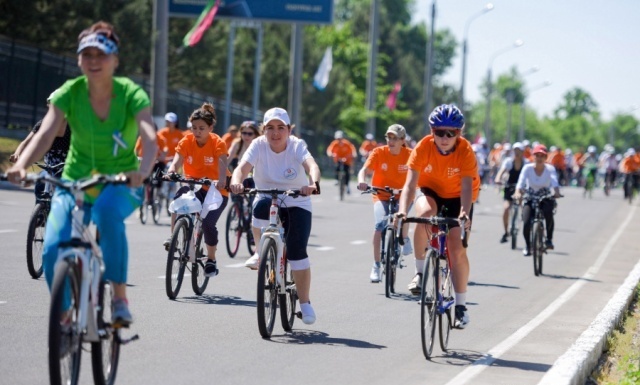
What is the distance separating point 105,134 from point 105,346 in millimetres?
1148

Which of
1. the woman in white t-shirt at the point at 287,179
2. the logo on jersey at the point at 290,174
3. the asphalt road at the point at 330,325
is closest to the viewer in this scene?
the asphalt road at the point at 330,325

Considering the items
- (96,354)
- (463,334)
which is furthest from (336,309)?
(96,354)

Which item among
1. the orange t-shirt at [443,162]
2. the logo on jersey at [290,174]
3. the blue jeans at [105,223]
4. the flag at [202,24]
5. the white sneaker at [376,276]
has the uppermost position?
the flag at [202,24]

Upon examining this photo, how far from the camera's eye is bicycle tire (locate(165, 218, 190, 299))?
12.5 meters

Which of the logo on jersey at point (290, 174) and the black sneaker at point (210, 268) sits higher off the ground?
the logo on jersey at point (290, 174)

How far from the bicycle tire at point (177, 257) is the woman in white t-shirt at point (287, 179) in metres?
1.69

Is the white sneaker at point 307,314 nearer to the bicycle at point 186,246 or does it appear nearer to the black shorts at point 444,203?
the black shorts at point 444,203

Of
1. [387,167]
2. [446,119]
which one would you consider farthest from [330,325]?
[387,167]

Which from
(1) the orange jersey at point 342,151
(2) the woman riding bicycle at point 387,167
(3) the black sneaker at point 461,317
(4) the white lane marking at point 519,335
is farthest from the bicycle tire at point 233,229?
(1) the orange jersey at point 342,151

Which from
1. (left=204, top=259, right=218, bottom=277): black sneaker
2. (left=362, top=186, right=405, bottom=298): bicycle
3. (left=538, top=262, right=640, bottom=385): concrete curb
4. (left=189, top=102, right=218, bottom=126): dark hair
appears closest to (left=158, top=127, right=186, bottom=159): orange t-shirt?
(left=362, top=186, right=405, bottom=298): bicycle

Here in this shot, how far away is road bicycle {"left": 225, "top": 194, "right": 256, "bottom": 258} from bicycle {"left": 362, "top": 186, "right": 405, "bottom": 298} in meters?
3.31

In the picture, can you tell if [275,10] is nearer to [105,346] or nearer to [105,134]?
[105,134]

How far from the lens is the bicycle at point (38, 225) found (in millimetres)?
13109

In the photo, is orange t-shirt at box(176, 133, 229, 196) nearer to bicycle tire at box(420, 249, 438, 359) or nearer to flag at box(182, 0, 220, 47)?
bicycle tire at box(420, 249, 438, 359)
